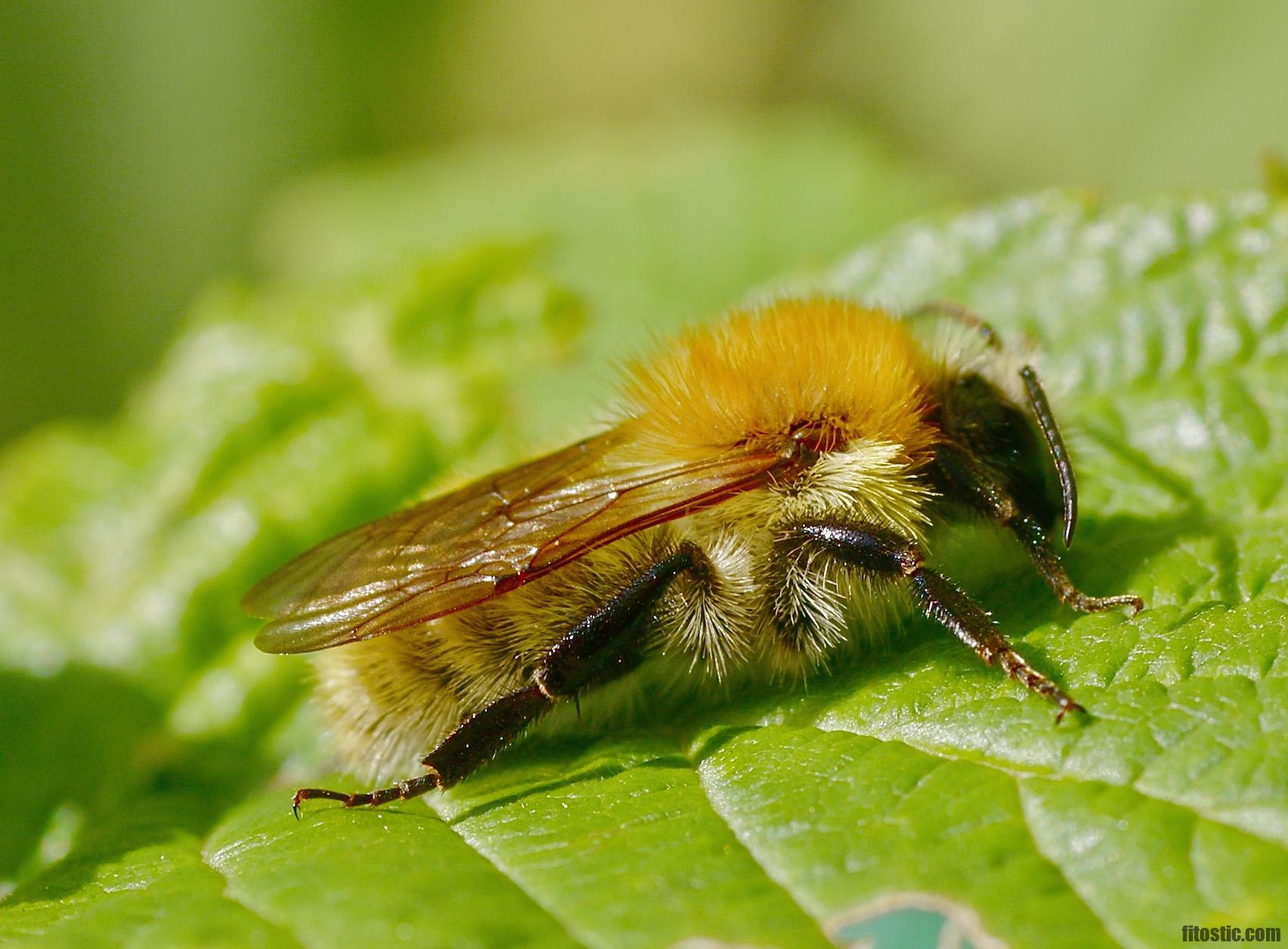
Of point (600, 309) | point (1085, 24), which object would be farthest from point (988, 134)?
point (600, 309)

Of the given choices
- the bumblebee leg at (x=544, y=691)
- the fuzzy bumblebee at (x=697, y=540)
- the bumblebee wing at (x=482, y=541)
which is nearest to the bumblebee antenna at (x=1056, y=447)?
the fuzzy bumblebee at (x=697, y=540)

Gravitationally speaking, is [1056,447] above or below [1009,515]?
above

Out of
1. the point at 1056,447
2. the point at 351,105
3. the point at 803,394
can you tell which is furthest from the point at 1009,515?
the point at 351,105

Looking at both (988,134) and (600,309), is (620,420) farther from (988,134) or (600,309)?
(988,134)

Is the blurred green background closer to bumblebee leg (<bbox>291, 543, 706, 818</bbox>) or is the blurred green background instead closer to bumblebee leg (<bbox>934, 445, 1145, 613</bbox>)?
bumblebee leg (<bbox>934, 445, 1145, 613</bbox>)

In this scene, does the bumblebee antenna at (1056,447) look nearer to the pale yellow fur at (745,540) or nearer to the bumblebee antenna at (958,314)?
the pale yellow fur at (745,540)

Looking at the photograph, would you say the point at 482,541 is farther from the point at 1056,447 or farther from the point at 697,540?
the point at 1056,447

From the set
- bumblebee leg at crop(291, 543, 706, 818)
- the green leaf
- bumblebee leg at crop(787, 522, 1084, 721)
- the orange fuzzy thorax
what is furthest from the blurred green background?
bumblebee leg at crop(291, 543, 706, 818)
